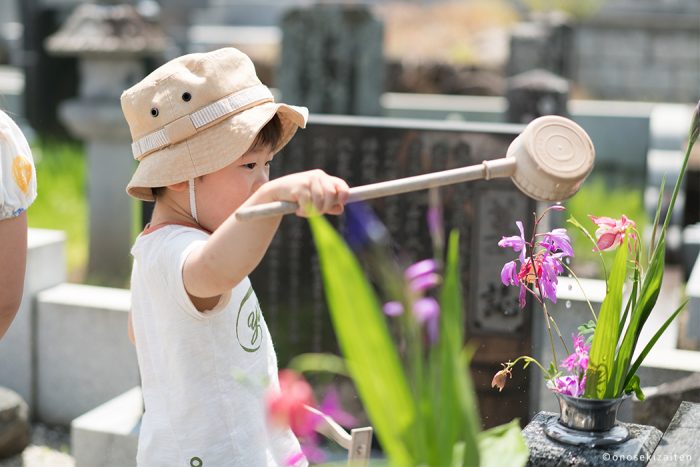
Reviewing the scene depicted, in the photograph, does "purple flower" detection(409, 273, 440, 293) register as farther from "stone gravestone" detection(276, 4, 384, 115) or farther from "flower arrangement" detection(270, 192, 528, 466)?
"stone gravestone" detection(276, 4, 384, 115)

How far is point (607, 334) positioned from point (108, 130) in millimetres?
5546

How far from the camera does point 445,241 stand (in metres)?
3.64

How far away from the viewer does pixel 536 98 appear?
7516 mm

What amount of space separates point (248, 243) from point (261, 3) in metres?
19.1

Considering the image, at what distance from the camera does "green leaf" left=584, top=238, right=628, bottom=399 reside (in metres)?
1.58

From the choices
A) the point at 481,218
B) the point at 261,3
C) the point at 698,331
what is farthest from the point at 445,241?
the point at 261,3

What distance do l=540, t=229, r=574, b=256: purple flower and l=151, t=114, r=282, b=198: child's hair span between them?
53cm

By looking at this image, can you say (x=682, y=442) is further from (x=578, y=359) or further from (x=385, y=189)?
(x=385, y=189)

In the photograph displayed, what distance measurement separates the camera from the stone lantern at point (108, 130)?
671 centimetres

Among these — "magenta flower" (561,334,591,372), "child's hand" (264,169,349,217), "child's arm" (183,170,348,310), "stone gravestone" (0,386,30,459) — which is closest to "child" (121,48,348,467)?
"child's arm" (183,170,348,310)

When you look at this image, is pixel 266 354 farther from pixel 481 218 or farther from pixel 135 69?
pixel 135 69

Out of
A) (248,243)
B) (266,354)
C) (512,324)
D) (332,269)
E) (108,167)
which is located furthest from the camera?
(108,167)

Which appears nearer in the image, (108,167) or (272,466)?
(272,466)

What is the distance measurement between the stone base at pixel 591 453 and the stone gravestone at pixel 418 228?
163cm
